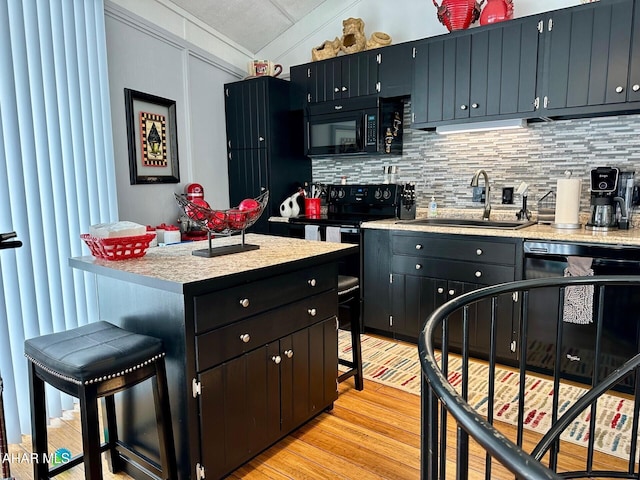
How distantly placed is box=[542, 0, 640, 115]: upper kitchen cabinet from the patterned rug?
5.72ft

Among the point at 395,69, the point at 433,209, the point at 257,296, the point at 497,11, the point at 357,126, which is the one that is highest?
the point at 497,11

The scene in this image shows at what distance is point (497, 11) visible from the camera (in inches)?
121

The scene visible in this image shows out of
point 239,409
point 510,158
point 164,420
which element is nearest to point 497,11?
point 510,158

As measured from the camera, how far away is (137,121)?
334 centimetres

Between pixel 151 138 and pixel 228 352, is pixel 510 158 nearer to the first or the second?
pixel 228 352

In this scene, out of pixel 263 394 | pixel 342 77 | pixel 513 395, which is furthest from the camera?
pixel 342 77

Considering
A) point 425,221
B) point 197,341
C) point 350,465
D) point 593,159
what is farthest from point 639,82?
point 197,341

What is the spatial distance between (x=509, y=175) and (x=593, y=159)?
558mm

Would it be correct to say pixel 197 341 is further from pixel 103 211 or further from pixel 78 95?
pixel 78 95

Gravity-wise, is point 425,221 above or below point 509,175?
below

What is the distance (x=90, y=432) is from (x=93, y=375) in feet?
0.63

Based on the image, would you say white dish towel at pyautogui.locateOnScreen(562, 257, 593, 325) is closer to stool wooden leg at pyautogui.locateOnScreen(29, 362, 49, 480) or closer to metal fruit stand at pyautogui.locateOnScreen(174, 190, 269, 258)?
metal fruit stand at pyautogui.locateOnScreen(174, 190, 269, 258)

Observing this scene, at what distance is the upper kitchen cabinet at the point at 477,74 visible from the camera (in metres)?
2.93

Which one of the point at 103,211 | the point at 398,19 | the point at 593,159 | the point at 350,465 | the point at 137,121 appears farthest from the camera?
the point at 398,19
